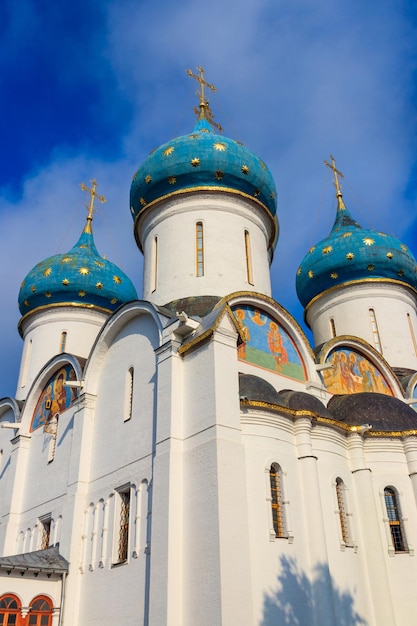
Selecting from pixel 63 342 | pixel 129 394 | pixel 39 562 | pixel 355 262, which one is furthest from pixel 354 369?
pixel 63 342

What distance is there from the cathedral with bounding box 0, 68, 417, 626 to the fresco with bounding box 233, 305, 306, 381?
38 mm

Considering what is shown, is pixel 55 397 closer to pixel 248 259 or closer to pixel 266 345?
pixel 266 345

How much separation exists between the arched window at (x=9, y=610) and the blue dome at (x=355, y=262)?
1036 cm

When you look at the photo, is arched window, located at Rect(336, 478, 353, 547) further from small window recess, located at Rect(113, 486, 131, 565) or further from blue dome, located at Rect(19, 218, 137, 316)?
blue dome, located at Rect(19, 218, 137, 316)

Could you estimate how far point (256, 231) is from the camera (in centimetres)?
1322

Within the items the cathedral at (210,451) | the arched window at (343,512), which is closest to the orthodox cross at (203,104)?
the cathedral at (210,451)

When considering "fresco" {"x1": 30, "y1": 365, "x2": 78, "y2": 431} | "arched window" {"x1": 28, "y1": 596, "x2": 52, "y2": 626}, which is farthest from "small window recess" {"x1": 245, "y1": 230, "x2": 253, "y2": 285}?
"arched window" {"x1": 28, "y1": 596, "x2": 52, "y2": 626}

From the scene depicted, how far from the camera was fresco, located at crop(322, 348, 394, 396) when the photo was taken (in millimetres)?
12125

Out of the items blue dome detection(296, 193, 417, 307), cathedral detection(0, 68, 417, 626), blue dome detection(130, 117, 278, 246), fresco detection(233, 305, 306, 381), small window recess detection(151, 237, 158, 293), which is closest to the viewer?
cathedral detection(0, 68, 417, 626)

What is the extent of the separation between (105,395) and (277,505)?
3923 millimetres

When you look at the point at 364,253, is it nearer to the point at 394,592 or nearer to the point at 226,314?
the point at 226,314

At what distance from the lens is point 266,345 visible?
10930mm

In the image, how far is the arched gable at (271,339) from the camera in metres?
10.7

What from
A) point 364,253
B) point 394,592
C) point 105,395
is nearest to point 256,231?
point 364,253
